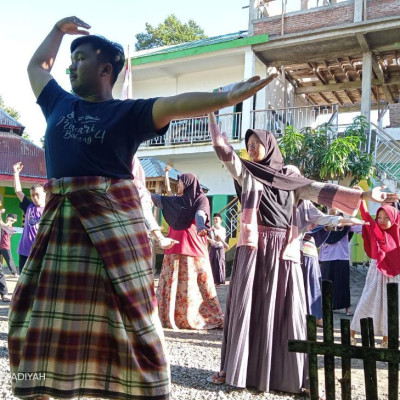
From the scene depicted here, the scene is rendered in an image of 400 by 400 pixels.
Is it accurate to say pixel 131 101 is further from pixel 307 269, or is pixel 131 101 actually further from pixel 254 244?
pixel 307 269

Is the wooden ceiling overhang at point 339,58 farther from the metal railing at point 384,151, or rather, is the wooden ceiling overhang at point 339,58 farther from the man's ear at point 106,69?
the man's ear at point 106,69

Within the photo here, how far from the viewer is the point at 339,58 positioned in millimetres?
13953

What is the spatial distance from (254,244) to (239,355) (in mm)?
785

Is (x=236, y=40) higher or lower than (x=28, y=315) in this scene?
higher

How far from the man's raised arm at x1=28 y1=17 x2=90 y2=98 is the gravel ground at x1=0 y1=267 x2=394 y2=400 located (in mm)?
2028

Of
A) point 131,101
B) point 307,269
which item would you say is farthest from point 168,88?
point 131,101

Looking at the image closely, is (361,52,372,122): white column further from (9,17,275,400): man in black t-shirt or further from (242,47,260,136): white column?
(9,17,275,400): man in black t-shirt

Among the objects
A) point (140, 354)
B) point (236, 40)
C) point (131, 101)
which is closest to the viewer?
point (140, 354)

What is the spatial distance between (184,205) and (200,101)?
15.5 feet

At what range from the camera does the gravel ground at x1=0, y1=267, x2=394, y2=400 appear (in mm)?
3376

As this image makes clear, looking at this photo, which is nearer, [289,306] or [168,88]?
[289,306]

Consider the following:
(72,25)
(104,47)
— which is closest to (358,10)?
(72,25)

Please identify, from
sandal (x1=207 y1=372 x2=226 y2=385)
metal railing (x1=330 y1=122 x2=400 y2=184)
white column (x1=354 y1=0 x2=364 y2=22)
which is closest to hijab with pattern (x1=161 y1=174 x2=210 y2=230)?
sandal (x1=207 y1=372 x2=226 y2=385)

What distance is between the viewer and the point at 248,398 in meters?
3.32
